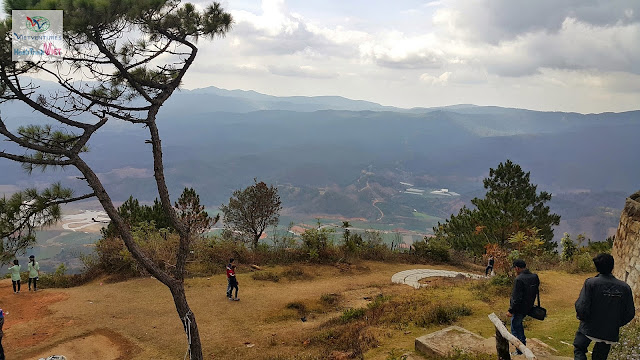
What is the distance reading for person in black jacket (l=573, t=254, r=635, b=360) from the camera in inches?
175

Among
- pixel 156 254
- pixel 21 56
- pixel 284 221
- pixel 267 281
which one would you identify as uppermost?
pixel 21 56

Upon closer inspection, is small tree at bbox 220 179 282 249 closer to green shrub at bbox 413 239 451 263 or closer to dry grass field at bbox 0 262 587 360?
green shrub at bbox 413 239 451 263

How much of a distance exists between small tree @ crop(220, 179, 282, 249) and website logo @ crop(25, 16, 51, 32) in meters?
19.9

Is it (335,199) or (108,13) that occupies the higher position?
(108,13)

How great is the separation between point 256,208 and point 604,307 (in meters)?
22.8

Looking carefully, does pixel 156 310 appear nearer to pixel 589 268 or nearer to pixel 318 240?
pixel 318 240

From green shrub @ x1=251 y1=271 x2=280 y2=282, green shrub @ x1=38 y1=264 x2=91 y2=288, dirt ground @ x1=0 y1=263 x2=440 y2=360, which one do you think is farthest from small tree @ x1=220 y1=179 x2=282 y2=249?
green shrub @ x1=38 y1=264 x2=91 y2=288

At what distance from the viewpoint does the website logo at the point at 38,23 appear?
5.97 meters

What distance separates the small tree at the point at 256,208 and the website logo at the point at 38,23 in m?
19.9

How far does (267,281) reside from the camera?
15.5m

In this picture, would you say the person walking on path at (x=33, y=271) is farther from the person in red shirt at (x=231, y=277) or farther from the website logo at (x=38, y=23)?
the website logo at (x=38, y=23)

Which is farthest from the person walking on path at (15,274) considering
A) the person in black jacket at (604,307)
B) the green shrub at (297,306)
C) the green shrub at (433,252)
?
the green shrub at (433,252)

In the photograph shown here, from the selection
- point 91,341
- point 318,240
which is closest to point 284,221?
point 318,240

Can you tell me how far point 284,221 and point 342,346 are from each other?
132639 millimetres
